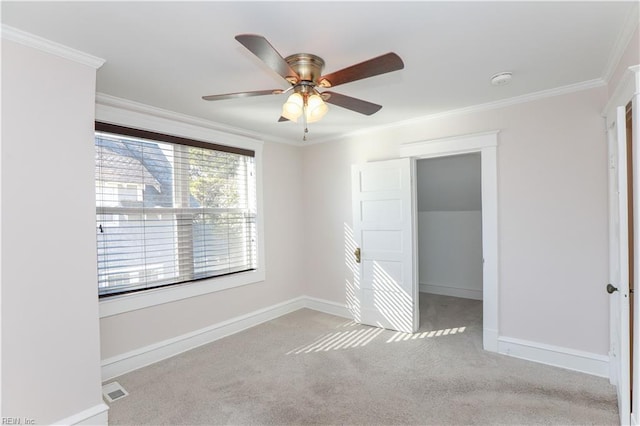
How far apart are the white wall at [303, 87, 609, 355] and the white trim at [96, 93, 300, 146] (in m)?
2.29

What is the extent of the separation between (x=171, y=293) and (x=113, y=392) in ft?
3.03

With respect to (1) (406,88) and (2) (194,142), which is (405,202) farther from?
(2) (194,142)

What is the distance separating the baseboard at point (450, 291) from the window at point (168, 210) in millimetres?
3158

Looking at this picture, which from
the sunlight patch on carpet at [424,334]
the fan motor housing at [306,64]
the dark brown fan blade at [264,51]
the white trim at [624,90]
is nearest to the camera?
the dark brown fan blade at [264,51]

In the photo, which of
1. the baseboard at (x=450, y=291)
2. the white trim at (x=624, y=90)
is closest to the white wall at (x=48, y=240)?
the white trim at (x=624, y=90)

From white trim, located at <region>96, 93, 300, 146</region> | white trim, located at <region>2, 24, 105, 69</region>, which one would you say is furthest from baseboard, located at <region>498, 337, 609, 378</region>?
white trim, located at <region>2, 24, 105, 69</region>

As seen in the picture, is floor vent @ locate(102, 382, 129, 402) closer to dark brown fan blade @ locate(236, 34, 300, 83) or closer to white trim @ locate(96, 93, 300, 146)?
white trim @ locate(96, 93, 300, 146)

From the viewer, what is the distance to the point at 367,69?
1646 mm

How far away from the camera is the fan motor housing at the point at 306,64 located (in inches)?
78.5

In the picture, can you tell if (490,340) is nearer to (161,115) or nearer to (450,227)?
(450,227)

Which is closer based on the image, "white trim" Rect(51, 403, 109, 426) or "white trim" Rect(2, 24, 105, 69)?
"white trim" Rect(2, 24, 105, 69)

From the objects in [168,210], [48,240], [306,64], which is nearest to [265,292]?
[168,210]

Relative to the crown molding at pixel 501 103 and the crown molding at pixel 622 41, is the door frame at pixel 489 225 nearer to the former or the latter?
the crown molding at pixel 501 103

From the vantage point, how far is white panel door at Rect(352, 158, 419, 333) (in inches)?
143
